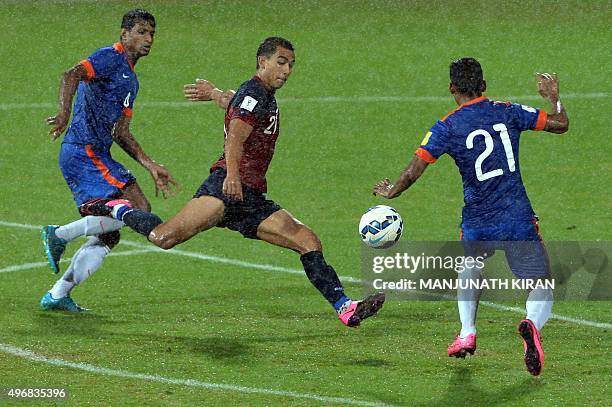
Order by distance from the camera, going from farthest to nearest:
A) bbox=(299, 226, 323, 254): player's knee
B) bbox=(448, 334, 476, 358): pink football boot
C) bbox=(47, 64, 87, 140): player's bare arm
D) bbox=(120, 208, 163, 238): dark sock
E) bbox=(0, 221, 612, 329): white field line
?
1. bbox=(0, 221, 612, 329): white field line
2. bbox=(47, 64, 87, 140): player's bare arm
3. bbox=(120, 208, 163, 238): dark sock
4. bbox=(299, 226, 323, 254): player's knee
5. bbox=(448, 334, 476, 358): pink football boot

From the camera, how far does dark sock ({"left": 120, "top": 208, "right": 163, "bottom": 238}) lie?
11.4 m

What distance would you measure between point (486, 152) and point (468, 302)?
1134 mm

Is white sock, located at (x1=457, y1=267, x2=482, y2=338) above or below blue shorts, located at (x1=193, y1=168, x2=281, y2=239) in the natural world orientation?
below

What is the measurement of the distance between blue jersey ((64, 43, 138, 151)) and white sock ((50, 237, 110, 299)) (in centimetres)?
89

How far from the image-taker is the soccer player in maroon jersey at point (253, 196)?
36.0 feet

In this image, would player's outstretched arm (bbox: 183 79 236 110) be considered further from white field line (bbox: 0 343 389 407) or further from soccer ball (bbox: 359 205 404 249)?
white field line (bbox: 0 343 389 407)

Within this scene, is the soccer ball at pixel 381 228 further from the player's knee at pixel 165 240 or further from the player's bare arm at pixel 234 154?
the player's knee at pixel 165 240

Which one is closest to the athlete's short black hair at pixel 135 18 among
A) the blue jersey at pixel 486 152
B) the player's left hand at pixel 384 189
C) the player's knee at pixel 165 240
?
the player's knee at pixel 165 240

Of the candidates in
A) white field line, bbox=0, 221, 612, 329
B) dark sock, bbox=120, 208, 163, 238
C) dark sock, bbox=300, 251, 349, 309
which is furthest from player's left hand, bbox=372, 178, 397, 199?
white field line, bbox=0, 221, 612, 329

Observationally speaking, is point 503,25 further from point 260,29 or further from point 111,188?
point 111,188

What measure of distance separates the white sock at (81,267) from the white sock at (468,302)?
3338 millimetres

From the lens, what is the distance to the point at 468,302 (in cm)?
1069

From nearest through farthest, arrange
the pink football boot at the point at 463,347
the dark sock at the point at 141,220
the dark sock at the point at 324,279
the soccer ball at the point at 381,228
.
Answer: the pink football boot at the point at 463,347 → the dark sock at the point at 324,279 → the dark sock at the point at 141,220 → the soccer ball at the point at 381,228

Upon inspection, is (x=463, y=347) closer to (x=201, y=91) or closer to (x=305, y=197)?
(x=201, y=91)
